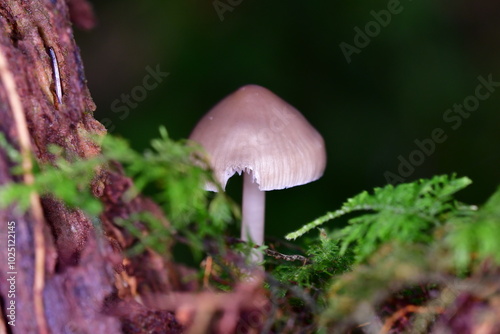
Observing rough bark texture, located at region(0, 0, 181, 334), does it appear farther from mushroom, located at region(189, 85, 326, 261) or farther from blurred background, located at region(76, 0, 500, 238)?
blurred background, located at region(76, 0, 500, 238)

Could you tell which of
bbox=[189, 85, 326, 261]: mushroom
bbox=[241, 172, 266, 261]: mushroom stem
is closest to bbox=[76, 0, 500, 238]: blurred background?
bbox=[241, 172, 266, 261]: mushroom stem

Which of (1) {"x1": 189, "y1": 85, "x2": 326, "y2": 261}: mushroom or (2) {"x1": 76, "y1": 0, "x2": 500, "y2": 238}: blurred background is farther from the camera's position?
(2) {"x1": 76, "y1": 0, "x2": 500, "y2": 238}: blurred background

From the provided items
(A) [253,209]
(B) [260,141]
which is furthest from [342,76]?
(B) [260,141]

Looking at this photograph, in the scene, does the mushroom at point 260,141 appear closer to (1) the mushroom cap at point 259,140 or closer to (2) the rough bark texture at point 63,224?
(1) the mushroom cap at point 259,140

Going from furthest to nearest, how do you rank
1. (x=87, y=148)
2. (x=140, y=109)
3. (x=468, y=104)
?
(x=140, y=109) → (x=468, y=104) → (x=87, y=148)

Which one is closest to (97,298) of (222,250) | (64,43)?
(222,250)

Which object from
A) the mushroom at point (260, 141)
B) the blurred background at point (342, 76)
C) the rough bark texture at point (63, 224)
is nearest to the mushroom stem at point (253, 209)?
the mushroom at point (260, 141)

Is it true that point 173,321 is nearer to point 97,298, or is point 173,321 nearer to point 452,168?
point 97,298
